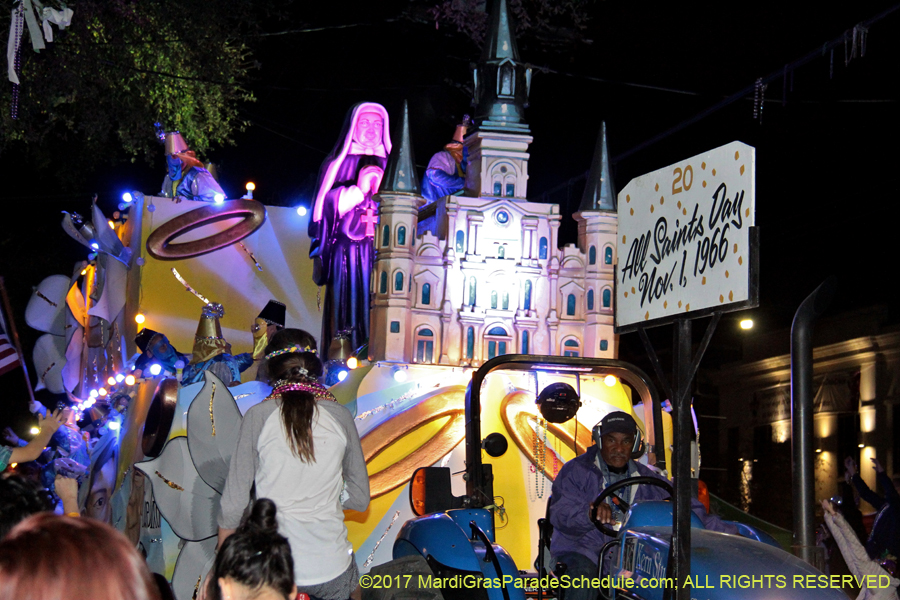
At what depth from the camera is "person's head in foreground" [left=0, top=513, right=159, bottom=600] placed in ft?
5.81

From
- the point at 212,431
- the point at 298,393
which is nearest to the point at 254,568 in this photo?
the point at 298,393

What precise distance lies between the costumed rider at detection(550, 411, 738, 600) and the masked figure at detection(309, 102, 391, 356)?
8046mm

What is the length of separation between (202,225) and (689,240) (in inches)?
458

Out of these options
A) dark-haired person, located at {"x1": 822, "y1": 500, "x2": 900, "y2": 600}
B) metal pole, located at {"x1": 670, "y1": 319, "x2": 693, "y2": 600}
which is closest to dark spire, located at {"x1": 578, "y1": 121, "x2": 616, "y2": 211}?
dark-haired person, located at {"x1": 822, "y1": 500, "x2": 900, "y2": 600}

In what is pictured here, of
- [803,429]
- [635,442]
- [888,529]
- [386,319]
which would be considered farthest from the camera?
[386,319]

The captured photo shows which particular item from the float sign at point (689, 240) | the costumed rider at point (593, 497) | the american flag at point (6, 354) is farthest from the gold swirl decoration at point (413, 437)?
the american flag at point (6, 354)

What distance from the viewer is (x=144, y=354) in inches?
451

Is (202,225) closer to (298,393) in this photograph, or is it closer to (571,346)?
(571,346)

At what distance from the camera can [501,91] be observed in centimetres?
1225

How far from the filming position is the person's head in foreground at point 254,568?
10.7ft

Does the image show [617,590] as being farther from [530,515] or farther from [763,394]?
[763,394]

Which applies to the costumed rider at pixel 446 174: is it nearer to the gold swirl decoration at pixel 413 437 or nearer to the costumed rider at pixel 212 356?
the gold swirl decoration at pixel 413 437

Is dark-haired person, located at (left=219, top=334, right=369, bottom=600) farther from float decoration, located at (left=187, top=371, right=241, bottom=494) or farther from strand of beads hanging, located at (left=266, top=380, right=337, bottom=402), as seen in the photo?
float decoration, located at (left=187, top=371, right=241, bottom=494)

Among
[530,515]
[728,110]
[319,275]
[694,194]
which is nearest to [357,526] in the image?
[530,515]
